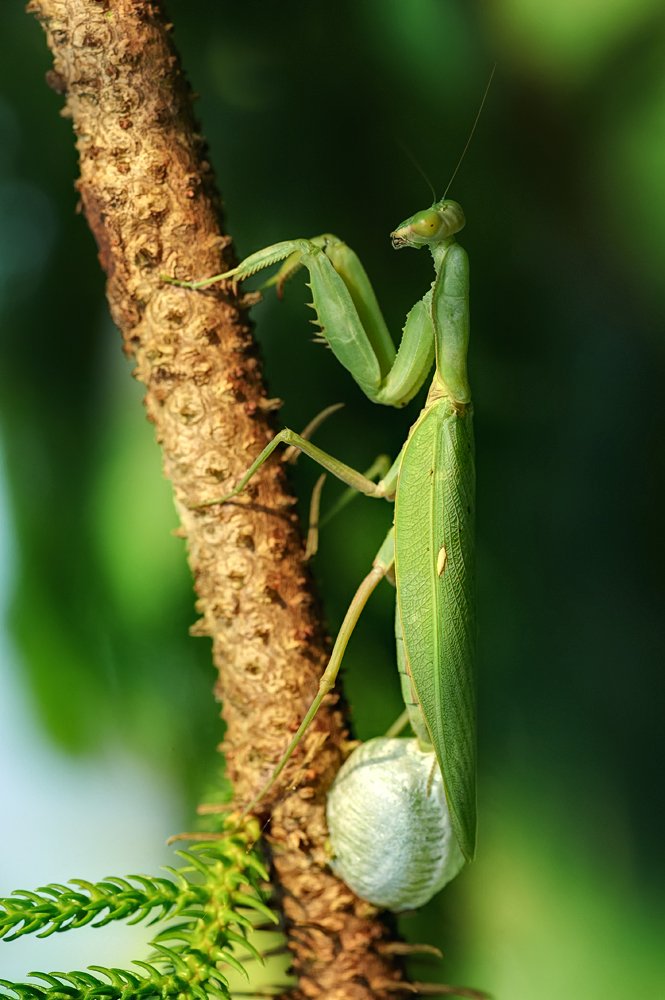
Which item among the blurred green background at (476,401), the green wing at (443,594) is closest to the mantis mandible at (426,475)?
the green wing at (443,594)

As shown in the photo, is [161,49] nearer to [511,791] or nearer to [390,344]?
[390,344]

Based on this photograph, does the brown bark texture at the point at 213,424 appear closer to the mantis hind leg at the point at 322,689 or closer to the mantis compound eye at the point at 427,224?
the mantis hind leg at the point at 322,689

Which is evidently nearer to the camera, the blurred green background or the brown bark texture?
the brown bark texture

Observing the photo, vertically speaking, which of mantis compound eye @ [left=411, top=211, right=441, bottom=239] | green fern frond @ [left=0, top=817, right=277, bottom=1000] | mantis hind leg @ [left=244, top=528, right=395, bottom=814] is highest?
mantis compound eye @ [left=411, top=211, right=441, bottom=239]

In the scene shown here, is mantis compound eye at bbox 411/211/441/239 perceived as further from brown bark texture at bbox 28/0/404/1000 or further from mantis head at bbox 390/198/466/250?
brown bark texture at bbox 28/0/404/1000

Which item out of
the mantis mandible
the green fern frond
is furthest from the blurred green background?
the green fern frond

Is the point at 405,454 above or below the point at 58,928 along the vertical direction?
above

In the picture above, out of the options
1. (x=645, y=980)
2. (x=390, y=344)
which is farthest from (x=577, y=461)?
(x=645, y=980)
